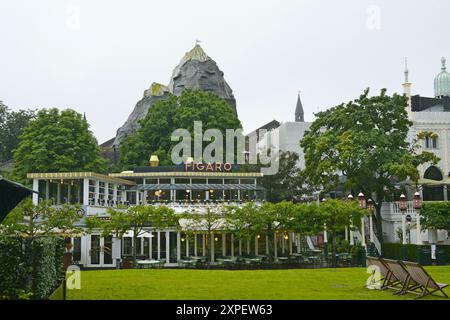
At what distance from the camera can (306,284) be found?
19.5 meters

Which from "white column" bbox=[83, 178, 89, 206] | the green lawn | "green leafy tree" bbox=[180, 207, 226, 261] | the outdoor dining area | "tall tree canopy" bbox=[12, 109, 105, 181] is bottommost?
the outdoor dining area

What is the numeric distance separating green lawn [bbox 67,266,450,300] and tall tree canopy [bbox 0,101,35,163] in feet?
169

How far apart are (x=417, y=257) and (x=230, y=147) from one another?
2736 centimetres

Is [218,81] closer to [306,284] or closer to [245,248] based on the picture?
[245,248]

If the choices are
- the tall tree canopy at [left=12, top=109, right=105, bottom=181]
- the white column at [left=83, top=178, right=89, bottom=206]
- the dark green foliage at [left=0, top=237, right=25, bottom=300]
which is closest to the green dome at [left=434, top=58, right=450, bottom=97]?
the tall tree canopy at [left=12, top=109, right=105, bottom=181]

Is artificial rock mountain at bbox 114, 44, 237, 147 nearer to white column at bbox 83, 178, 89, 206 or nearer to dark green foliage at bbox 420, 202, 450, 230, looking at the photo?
white column at bbox 83, 178, 89, 206

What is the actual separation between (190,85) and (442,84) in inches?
1448

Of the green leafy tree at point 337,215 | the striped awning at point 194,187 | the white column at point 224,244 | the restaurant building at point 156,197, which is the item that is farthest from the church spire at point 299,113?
the green leafy tree at point 337,215

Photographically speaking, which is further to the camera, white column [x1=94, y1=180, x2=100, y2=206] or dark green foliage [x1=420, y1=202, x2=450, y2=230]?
white column [x1=94, y1=180, x2=100, y2=206]

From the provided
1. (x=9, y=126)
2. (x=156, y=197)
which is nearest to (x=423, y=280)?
(x=156, y=197)

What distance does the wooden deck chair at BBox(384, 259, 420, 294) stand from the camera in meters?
15.5

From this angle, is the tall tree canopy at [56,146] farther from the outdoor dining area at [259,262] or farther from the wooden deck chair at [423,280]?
the wooden deck chair at [423,280]
